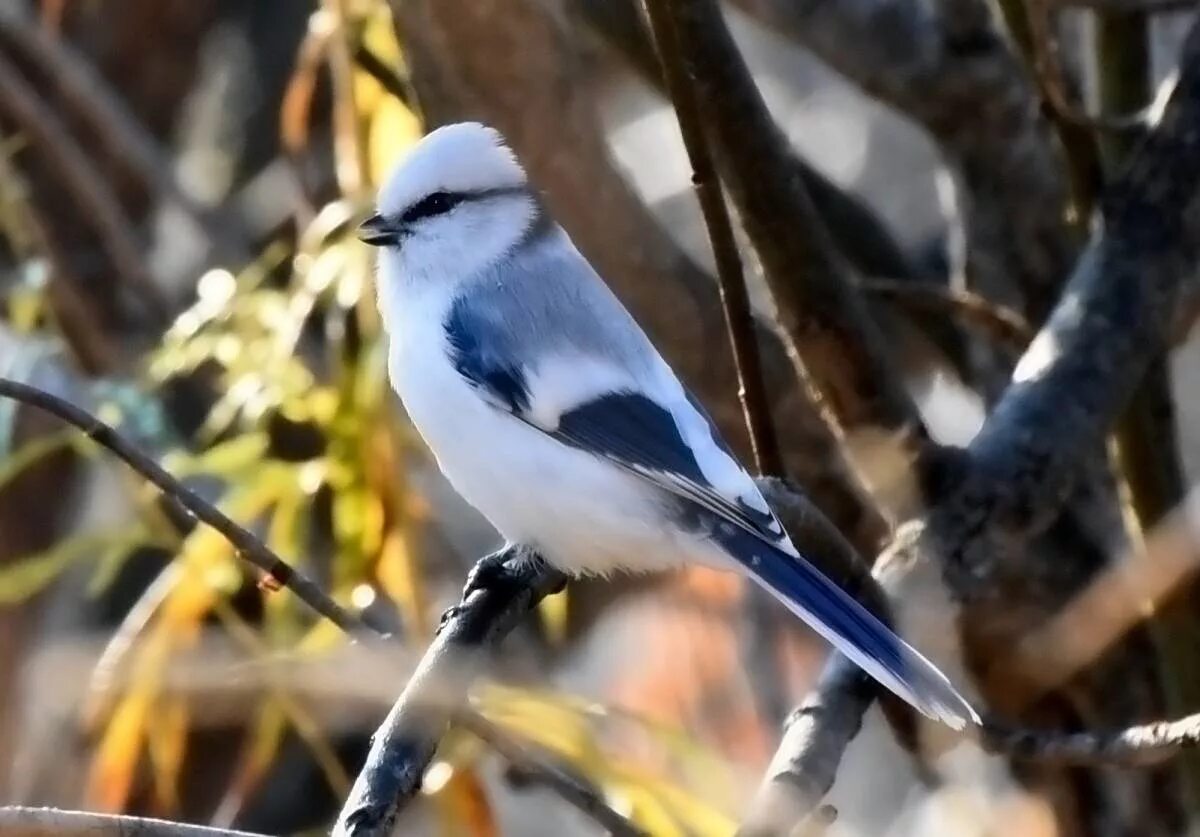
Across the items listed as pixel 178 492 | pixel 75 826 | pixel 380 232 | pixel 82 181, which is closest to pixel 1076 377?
pixel 380 232

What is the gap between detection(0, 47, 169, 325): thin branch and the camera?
151 cm

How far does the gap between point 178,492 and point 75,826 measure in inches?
8.8

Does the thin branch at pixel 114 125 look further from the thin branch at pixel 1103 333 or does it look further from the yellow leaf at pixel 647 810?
the thin branch at pixel 1103 333

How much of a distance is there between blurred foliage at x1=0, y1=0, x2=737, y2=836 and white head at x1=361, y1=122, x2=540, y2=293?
0.44 feet

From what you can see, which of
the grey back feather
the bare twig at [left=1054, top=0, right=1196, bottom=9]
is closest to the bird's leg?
the grey back feather

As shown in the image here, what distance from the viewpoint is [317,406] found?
121cm

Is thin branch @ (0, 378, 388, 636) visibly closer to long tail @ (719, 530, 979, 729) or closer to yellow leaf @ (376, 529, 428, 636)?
long tail @ (719, 530, 979, 729)

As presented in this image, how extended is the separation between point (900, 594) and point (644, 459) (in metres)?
0.15

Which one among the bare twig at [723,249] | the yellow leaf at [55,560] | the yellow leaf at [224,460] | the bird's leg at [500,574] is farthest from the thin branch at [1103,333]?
the yellow leaf at [55,560]

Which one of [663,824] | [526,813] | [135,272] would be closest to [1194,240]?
[663,824]

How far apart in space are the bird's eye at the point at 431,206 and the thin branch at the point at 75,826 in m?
0.53

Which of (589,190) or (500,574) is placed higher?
(589,190)

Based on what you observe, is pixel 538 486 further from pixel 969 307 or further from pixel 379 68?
pixel 379 68

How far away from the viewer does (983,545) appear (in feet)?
3.08
